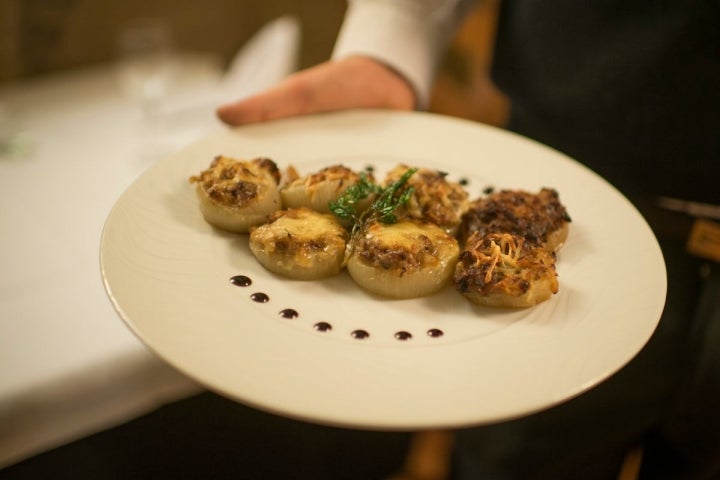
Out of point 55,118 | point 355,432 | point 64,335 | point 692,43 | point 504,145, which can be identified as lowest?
point 355,432

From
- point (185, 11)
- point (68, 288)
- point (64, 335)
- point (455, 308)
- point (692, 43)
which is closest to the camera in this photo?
point (455, 308)

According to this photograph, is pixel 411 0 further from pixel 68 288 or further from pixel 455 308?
pixel 68 288

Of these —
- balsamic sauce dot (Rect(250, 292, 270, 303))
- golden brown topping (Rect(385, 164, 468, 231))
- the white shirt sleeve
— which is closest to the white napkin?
the white shirt sleeve

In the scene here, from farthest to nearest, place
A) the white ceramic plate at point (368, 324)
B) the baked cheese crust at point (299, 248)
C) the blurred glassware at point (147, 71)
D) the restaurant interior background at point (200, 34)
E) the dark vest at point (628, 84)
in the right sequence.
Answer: the restaurant interior background at point (200, 34) < the blurred glassware at point (147, 71) < the dark vest at point (628, 84) < the baked cheese crust at point (299, 248) < the white ceramic plate at point (368, 324)

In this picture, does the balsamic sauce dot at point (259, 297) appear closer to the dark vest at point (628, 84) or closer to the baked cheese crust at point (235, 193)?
the baked cheese crust at point (235, 193)

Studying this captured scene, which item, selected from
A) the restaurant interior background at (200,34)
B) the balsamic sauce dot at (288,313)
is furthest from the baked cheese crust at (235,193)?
the restaurant interior background at (200,34)

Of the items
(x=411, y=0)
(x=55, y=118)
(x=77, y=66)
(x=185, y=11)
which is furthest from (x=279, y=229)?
(x=185, y=11)

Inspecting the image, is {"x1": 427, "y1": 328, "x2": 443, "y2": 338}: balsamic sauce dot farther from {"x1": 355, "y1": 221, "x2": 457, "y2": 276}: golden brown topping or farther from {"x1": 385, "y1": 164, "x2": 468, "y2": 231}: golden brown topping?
{"x1": 385, "y1": 164, "x2": 468, "y2": 231}: golden brown topping
